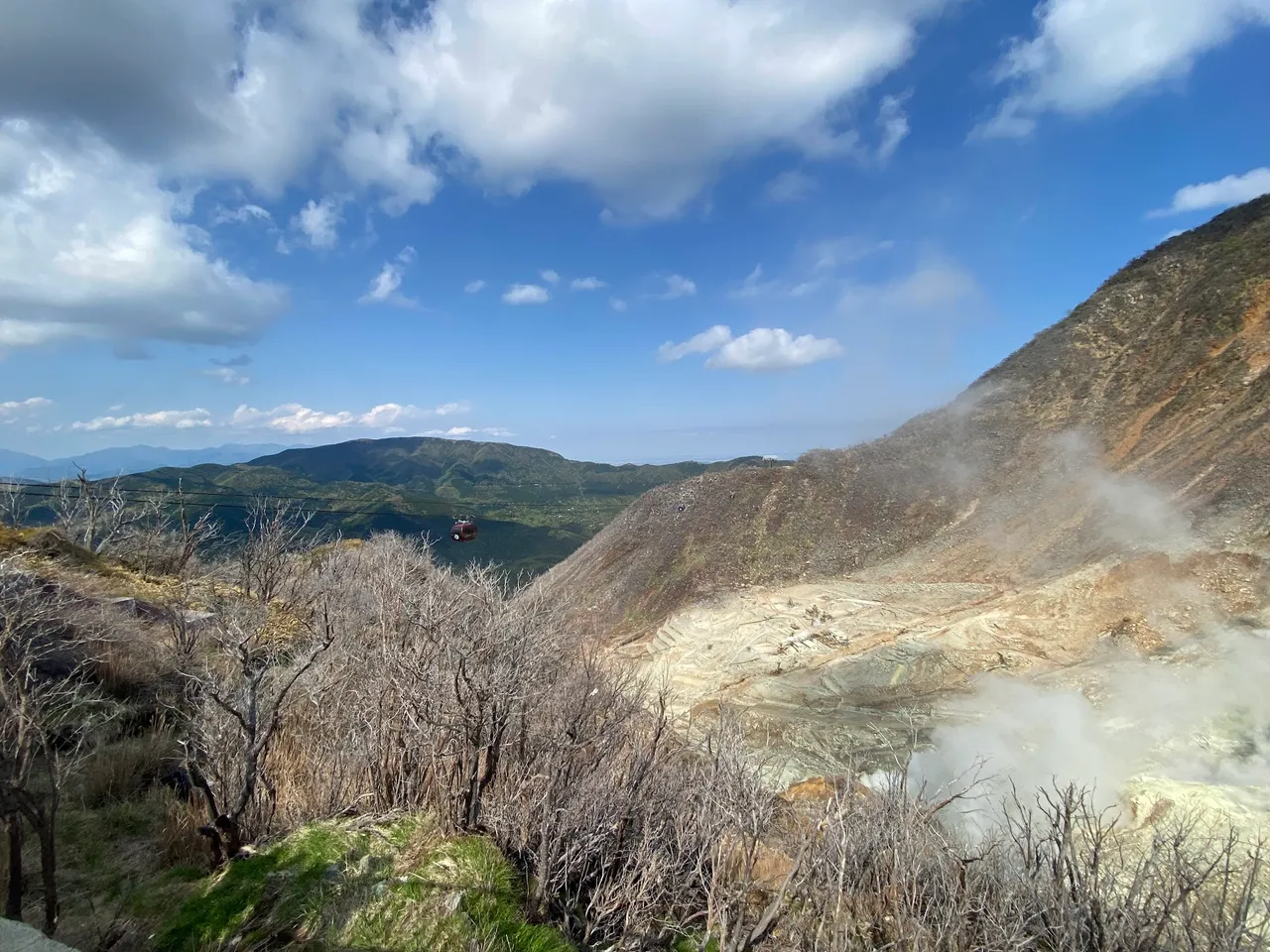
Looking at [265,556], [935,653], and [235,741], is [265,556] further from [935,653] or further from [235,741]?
[935,653]

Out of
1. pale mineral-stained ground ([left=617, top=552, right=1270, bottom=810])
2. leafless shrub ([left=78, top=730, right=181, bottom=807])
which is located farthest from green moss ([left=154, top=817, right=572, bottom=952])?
pale mineral-stained ground ([left=617, top=552, right=1270, bottom=810])

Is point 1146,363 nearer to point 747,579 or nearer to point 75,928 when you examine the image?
point 747,579

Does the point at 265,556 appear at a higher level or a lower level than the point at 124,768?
higher

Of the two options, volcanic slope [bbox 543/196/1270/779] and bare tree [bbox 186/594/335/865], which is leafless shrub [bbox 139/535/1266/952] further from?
volcanic slope [bbox 543/196/1270/779]

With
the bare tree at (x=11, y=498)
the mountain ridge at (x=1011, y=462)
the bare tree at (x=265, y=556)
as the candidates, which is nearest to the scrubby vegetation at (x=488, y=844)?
the bare tree at (x=265, y=556)

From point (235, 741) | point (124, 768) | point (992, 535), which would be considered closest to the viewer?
point (235, 741)

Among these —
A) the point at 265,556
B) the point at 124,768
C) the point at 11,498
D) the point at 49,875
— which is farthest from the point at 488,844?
the point at 11,498
